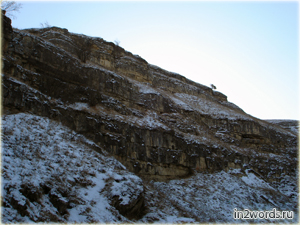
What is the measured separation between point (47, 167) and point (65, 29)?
76.1 feet

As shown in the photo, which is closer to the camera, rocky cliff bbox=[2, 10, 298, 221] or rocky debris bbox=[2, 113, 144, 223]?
rocky debris bbox=[2, 113, 144, 223]

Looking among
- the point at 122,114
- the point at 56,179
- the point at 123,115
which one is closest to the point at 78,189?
the point at 56,179

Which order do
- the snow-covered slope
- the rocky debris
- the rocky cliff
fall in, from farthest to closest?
the rocky cliff
the snow-covered slope
the rocky debris

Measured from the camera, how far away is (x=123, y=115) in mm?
20672

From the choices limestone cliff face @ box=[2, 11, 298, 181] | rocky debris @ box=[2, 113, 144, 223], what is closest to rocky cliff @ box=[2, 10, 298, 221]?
limestone cliff face @ box=[2, 11, 298, 181]

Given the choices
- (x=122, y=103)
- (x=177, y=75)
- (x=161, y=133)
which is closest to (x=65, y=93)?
(x=122, y=103)

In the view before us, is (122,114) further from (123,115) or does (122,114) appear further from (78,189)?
(78,189)

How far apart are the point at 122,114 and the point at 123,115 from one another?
0.77 ft

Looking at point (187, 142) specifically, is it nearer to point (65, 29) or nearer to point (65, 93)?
point (65, 93)

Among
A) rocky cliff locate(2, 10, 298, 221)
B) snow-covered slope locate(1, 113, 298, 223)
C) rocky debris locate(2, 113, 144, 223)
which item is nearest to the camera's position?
rocky debris locate(2, 113, 144, 223)

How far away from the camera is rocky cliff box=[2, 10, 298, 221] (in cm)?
1620

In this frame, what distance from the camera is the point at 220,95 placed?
1829 inches

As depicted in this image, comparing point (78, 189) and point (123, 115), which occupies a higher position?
point (123, 115)

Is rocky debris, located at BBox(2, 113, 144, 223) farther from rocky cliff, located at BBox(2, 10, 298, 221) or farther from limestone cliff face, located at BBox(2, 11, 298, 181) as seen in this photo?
limestone cliff face, located at BBox(2, 11, 298, 181)
